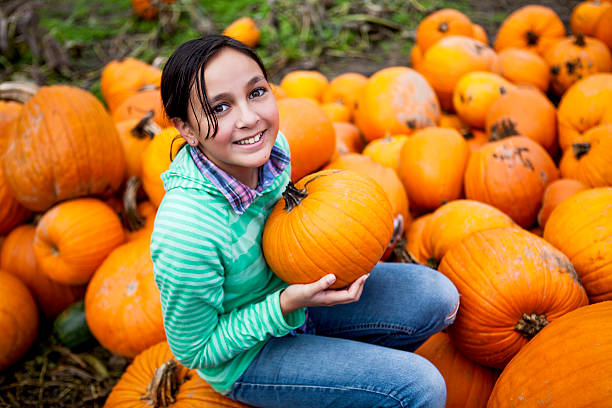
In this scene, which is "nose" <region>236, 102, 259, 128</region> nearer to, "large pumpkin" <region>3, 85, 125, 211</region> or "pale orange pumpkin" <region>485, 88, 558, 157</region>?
"large pumpkin" <region>3, 85, 125, 211</region>

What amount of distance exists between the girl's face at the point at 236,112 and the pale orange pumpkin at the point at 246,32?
15.9ft

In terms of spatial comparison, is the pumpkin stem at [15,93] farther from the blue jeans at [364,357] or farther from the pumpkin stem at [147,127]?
the blue jeans at [364,357]

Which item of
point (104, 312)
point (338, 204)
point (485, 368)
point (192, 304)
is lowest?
point (104, 312)

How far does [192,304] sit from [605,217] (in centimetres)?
184

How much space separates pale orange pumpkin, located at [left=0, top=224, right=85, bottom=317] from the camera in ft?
9.87

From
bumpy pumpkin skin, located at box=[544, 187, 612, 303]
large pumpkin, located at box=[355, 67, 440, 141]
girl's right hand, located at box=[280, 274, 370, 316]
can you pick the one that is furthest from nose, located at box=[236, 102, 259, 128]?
large pumpkin, located at box=[355, 67, 440, 141]

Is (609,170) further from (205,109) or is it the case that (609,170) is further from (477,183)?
(205,109)

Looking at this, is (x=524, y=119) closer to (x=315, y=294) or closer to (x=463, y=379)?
A: (x=463, y=379)

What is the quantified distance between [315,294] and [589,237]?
133cm

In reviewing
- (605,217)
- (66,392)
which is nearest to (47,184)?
Result: (66,392)

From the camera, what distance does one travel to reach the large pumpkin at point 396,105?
355 centimetres

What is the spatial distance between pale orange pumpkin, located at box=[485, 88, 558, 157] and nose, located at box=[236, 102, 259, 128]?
2.31 meters

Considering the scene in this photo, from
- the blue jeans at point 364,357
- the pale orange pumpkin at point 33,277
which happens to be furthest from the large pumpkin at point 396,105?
the pale orange pumpkin at point 33,277

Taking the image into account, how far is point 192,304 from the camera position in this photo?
1.56 m
